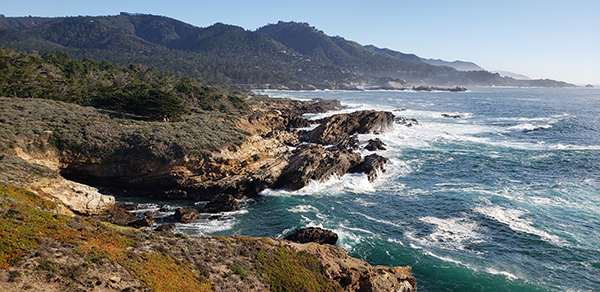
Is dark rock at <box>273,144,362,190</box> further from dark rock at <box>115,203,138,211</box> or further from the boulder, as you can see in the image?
the boulder

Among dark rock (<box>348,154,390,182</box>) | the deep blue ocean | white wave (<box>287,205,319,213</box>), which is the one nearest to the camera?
the deep blue ocean

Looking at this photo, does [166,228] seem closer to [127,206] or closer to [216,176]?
[127,206]

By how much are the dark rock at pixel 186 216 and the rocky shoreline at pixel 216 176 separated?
65mm

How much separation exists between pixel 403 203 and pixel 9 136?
2871 centimetres

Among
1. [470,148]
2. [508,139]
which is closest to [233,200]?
[470,148]

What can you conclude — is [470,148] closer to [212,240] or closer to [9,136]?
[212,240]

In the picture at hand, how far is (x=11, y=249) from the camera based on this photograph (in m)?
9.57

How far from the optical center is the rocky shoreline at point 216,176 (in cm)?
1548

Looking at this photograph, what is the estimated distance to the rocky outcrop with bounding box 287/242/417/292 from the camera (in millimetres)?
14461

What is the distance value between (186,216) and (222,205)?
3.21 metres

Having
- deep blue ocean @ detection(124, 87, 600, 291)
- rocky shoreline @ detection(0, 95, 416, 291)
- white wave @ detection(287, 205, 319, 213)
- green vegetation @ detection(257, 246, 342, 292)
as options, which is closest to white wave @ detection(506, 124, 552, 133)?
deep blue ocean @ detection(124, 87, 600, 291)

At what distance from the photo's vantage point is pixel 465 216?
948 inches

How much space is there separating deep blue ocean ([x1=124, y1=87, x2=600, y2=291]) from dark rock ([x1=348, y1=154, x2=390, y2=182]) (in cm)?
85

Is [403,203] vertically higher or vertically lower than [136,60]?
lower
